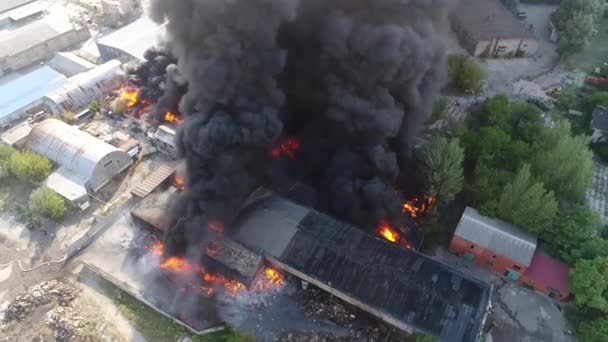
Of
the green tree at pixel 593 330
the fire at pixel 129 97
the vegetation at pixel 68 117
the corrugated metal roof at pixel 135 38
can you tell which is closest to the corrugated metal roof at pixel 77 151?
the vegetation at pixel 68 117

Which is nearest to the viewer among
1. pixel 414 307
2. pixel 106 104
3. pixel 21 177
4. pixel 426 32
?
pixel 414 307

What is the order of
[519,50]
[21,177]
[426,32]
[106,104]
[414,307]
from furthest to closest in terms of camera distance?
[519,50] < [106,104] < [21,177] < [426,32] < [414,307]

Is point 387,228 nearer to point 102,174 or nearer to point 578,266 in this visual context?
point 578,266

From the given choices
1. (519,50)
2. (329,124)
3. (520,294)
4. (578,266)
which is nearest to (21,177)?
(329,124)

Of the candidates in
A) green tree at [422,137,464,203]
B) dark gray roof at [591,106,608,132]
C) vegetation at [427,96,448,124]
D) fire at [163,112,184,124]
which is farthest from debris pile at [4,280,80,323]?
dark gray roof at [591,106,608,132]

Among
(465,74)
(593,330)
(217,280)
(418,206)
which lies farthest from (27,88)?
(593,330)

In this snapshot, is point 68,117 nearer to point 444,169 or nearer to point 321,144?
point 321,144
